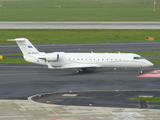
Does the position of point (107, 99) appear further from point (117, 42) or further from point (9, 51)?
point (117, 42)

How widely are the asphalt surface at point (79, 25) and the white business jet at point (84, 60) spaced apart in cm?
5689

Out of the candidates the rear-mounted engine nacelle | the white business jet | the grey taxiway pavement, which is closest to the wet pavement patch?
the grey taxiway pavement

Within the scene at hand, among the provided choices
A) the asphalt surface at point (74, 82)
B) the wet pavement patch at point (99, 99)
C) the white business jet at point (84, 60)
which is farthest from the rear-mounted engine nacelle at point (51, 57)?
the wet pavement patch at point (99, 99)

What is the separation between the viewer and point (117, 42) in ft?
303

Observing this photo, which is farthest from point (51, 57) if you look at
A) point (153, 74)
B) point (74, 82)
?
point (153, 74)

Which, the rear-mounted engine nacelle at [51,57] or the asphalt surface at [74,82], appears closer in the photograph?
the asphalt surface at [74,82]

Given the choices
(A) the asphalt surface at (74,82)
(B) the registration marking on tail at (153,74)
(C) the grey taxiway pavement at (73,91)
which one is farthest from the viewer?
(B) the registration marking on tail at (153,74)

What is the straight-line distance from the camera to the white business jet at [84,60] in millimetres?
59219

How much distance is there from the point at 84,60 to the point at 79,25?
6242 cm

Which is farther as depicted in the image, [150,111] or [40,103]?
[40,103]

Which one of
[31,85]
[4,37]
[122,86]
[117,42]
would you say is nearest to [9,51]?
[4,37]

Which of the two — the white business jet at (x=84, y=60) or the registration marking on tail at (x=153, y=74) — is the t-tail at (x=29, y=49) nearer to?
the white business jet at (x=84, y=60)

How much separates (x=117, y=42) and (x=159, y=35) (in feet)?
48.2

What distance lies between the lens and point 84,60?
6016 centimetres
